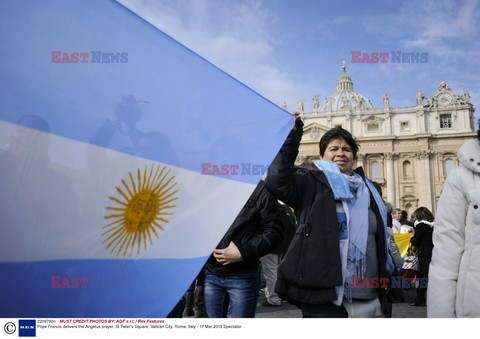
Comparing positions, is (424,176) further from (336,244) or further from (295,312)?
(336,244)

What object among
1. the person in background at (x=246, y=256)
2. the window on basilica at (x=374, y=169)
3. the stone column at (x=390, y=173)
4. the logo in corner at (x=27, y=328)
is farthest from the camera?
the window on basilica at (x=374, y=169)

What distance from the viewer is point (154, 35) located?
2.28 m

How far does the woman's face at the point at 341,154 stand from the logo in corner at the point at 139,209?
0.93m

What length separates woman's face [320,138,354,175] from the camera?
248cm

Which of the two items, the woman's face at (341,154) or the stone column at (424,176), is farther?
the stone column at (424,176)

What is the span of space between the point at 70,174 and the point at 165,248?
60cm

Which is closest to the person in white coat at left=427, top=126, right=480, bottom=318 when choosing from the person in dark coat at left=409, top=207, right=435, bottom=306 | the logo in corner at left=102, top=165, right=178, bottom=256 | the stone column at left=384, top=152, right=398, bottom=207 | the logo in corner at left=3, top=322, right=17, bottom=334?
the logo in corner at left=102, top=165, right=178, bottom=256

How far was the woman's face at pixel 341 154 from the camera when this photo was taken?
2.48m

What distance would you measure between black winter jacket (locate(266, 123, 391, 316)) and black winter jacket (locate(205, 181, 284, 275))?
38 cm

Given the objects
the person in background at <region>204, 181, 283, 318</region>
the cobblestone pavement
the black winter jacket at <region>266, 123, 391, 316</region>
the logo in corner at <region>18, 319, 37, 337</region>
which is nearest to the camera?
the black winter jacket at <region>266, 123, 391, 316</region>

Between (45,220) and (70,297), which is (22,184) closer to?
(45,220)
